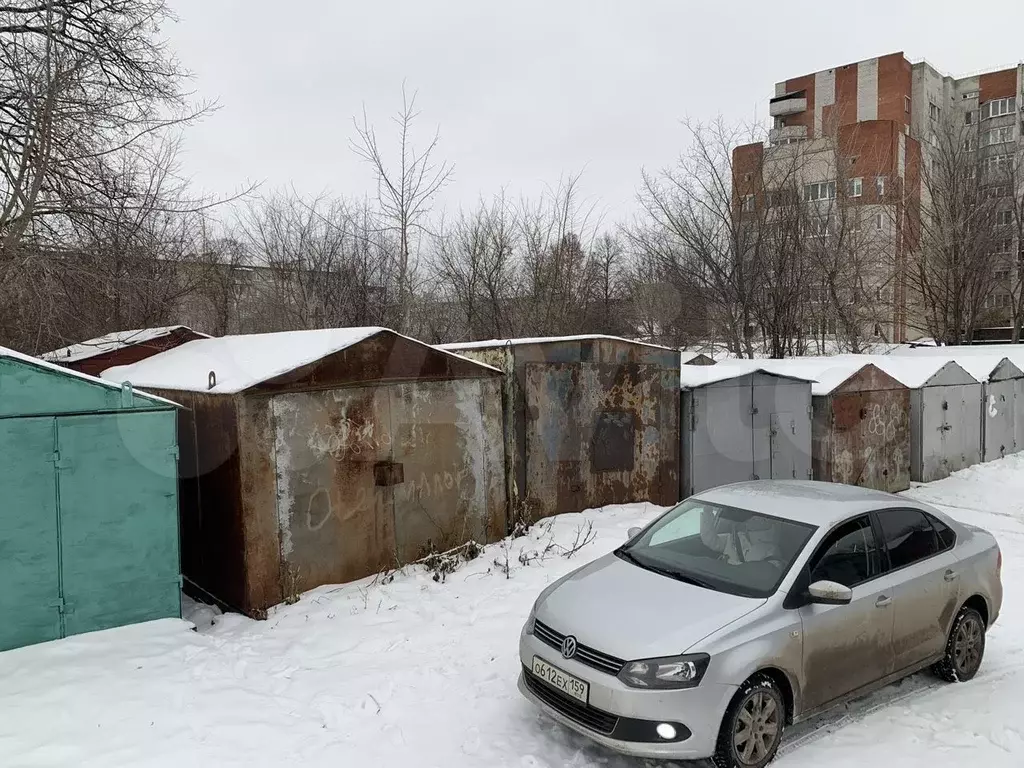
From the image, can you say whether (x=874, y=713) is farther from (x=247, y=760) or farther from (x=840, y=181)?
(x=840, y=181)

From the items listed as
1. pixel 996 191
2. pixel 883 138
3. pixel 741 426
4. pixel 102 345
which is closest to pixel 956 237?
pixel 996 191

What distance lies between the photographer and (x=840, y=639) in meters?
3.96

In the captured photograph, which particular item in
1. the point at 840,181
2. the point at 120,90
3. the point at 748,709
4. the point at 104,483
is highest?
the point at 840,181

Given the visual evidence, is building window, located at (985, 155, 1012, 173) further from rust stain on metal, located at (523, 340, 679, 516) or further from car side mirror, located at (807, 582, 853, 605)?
car side mirror, located at (807, 582, 853, 605)

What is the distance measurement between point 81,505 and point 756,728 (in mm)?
4830

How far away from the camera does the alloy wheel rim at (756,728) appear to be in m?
3.53

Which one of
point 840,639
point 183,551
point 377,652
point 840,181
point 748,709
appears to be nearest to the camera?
point 748,709

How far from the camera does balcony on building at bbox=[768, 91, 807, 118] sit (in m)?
48.7

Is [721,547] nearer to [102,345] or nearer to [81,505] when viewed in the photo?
[81,505]

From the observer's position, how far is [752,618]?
144 inches

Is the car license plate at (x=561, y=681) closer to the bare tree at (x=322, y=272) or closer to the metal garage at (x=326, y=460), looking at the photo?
the metal garage at (x=326, y=460)

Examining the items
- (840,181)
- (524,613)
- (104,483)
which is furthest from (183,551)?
(840,181)

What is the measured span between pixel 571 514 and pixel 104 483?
5.14m

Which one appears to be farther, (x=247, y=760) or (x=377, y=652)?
(x=377, y=652)
